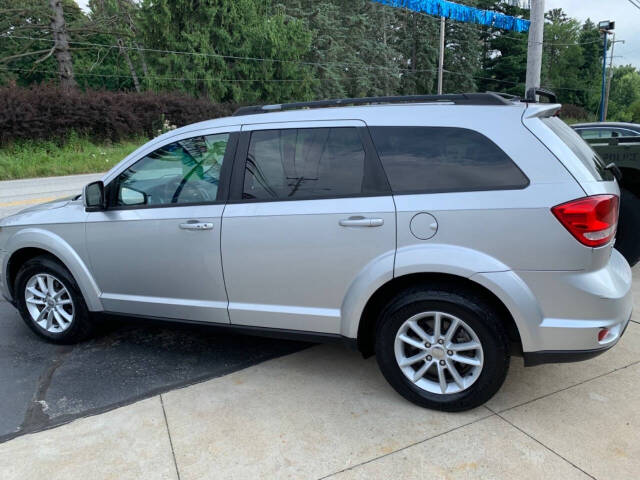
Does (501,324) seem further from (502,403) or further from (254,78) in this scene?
(254,78)

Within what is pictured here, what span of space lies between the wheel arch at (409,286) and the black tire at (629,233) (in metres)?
2.63

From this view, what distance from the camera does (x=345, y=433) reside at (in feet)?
9.42

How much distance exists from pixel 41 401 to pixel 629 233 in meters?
5.01

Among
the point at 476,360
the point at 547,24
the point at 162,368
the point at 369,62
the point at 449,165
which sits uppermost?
the point at 547,24

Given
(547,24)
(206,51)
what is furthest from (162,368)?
(547,24)

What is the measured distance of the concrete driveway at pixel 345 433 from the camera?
2.58m

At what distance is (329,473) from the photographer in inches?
100

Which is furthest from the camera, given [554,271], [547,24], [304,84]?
[547,24]

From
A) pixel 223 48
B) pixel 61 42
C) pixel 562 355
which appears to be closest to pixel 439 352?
pixel 562 355

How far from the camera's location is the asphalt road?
128 inches

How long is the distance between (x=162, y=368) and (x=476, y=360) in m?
2.19

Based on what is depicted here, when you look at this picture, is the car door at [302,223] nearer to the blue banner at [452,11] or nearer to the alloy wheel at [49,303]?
the alloy wheel at [49,303]

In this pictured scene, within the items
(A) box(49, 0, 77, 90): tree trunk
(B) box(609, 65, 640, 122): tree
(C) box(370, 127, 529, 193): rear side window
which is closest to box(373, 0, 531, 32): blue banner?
(A) box(49, 0, 77, 90): tree trunk

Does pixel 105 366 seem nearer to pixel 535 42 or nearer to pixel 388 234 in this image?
pixel 388 234
